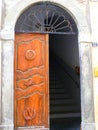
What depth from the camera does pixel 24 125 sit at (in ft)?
25.7

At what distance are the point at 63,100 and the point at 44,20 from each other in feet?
13.6

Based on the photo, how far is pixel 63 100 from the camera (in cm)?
1153

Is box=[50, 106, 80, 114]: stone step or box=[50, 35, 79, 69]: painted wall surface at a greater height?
box=[50, 35, 79, 69]: painted wall surface

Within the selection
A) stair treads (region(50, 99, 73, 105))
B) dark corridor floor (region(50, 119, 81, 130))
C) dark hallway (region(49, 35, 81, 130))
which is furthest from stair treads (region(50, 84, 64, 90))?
dark corridor floor (region(50, 119, 81, 130))

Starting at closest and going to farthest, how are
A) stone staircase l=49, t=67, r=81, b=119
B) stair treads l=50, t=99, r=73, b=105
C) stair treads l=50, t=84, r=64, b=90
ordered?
stone staircase l=49, t=67, r=81, b=119 < stair treads l=50, t=99, r=73, b=105 < stair treads l=50, t=84, r=64, b=90

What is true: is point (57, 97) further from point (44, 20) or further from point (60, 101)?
point (44, 20)

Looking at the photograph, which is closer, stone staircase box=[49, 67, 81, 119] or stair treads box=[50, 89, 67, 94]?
stone staircase box=[49, 67, 81, 119]

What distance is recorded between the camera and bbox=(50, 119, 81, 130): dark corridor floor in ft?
31.2

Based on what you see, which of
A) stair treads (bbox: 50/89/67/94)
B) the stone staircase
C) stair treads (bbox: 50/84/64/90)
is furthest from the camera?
stair treads (bbox: 50/84/64/90)

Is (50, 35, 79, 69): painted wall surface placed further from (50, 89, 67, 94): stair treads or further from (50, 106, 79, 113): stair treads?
(50, 106, 79, 113): stair treads

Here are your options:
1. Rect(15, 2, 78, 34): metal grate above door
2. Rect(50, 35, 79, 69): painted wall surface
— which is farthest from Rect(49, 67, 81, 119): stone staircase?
Rect(15, 2, 78, 34): metal grate above door

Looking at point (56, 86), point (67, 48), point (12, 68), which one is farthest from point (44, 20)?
point (56, 86)

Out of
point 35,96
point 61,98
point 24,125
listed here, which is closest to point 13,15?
point 35,96

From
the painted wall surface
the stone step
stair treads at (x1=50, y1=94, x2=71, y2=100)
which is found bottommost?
the stone step
